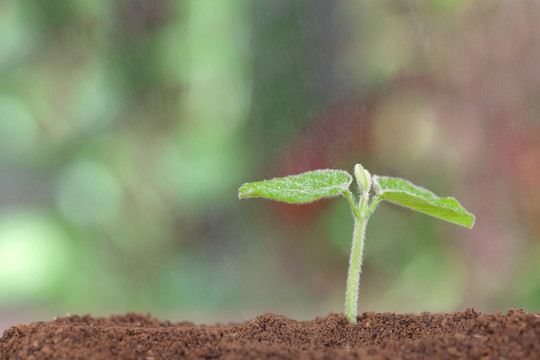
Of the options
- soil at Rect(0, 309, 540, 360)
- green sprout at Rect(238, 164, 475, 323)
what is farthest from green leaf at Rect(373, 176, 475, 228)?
soil at Rect(0, 309, 540, 360)

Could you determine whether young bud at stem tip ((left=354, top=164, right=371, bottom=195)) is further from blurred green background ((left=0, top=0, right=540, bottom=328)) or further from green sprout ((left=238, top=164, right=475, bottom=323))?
blurred green background ((left=0, top=0, right=540, bottom=328))

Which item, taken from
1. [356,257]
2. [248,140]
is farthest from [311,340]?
[248,140]

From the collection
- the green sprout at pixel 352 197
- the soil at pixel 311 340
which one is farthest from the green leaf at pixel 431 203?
the soil at pixel 311 340

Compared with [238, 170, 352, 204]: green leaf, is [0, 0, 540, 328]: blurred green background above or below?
above

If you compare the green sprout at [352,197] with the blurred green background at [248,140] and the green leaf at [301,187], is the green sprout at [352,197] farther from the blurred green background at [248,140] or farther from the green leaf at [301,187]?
the blurred green background at [248,140]

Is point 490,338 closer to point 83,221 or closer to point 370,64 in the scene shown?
point 370,64

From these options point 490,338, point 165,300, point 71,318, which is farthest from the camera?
point 165,300

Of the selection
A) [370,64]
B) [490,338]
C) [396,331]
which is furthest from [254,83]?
[490,338]
